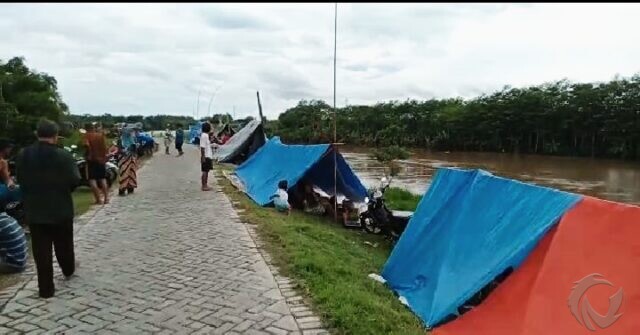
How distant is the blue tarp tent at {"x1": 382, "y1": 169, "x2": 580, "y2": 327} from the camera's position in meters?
3.93

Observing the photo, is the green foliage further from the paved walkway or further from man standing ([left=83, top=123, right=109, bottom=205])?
the paved walkway

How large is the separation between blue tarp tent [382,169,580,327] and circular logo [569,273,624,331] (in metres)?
0.48

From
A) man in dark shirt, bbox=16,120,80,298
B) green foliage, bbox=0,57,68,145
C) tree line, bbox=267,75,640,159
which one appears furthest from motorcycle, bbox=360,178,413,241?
tree line, bbox=267,75,640,159

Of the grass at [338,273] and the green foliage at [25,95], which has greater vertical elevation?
the green foliage at [25,95]

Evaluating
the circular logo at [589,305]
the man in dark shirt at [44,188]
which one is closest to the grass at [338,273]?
the circular logo at [589,305]

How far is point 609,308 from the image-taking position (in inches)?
125

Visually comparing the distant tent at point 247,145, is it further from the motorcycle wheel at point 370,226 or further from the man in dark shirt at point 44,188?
the man in dark shirt at point 44,188

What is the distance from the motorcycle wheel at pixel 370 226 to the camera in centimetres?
983

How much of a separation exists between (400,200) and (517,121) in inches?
1640

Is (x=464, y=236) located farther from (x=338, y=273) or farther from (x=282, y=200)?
(x=282, y=200)

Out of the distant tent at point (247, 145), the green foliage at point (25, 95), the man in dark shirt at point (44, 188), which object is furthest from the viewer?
the distant tent at point (247, 145)

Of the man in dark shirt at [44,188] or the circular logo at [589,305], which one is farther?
the man in dark shirt at [44,188]

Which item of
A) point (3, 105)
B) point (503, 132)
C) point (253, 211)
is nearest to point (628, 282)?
point (253, 211)

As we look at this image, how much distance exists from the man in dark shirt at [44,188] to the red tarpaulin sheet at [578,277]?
3.77 meters
